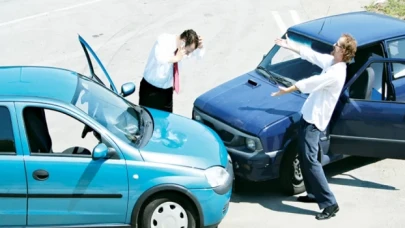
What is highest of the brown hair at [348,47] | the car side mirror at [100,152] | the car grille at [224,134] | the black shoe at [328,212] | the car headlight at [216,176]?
the brown hair at [348,47]

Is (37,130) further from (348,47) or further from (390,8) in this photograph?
(390,8)

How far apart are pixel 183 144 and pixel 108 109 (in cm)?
87

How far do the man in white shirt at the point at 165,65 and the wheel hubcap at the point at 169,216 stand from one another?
89.0 inches

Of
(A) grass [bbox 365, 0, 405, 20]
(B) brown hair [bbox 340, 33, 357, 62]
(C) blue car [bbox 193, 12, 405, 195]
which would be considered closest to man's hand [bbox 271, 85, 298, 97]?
(C) blue car [bbox 193, 12, 405, 195]

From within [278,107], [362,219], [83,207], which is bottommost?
[362,219]

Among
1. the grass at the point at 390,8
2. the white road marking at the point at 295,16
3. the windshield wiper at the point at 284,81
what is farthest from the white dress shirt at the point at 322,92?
the grass at the point at 390,8

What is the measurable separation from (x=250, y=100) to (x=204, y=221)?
2.11m

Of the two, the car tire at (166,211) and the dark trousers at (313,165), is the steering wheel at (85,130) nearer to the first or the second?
the car tire at (166,211)

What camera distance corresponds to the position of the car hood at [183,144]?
695 centimetres

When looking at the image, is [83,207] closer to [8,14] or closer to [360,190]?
[360,190]

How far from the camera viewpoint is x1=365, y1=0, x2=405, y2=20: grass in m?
15.5

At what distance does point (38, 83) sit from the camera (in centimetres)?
723

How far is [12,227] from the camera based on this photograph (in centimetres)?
685

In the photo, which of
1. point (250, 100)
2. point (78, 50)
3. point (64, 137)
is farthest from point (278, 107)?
point (78, 50)
